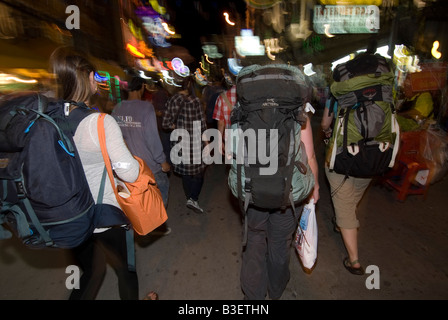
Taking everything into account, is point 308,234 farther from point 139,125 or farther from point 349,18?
point 349,18

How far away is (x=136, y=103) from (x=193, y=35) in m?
33.1

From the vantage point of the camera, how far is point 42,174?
1.28m

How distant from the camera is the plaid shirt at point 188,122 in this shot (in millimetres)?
3451

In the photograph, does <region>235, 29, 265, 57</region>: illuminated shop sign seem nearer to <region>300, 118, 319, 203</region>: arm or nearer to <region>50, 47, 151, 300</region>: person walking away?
<region>300, 118, 319, 203</region>: arm

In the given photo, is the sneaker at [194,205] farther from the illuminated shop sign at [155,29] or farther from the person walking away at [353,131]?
the illuminated shop sign at [155,29]

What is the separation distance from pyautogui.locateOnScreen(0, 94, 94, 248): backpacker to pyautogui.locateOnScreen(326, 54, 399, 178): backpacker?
7.07 feet

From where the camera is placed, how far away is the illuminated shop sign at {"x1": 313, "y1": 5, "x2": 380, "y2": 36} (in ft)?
23.5

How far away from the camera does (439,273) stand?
2631mm

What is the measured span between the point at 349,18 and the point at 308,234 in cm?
778

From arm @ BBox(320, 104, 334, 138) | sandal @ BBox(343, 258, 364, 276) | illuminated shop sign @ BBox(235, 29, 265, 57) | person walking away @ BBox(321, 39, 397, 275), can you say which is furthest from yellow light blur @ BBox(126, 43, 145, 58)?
sandal @ BBox(343, 258, 364, 276)

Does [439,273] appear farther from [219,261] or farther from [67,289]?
[67,289]

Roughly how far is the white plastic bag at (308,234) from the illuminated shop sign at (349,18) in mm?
7597

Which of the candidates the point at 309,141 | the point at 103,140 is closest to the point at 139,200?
the point at 103,140
